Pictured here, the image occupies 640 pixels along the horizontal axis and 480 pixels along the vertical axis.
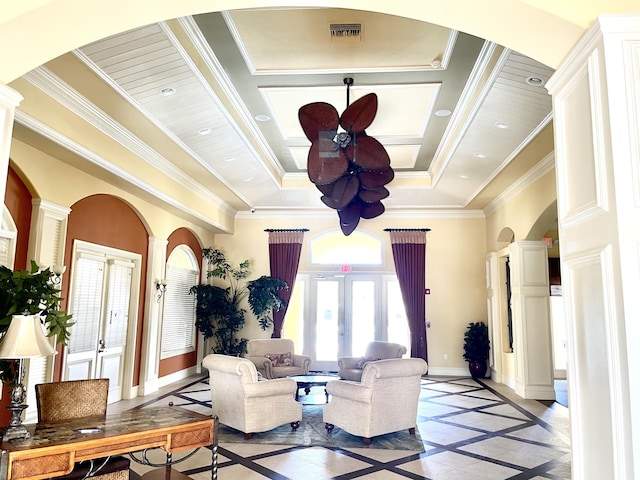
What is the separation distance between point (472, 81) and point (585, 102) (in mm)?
3347

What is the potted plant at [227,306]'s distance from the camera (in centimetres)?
930

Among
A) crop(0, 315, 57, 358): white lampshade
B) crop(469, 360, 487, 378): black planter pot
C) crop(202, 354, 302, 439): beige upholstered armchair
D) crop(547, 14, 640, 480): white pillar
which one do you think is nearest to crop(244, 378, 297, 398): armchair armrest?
crop(202, 354, 302, 439): beige upholstered armchair

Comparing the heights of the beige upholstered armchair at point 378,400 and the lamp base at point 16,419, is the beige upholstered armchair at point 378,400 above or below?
below

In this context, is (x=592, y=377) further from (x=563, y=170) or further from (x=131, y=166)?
(x=131, y=166)

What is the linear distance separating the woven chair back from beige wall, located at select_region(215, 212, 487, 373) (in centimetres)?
638

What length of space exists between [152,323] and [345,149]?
4.86 metres

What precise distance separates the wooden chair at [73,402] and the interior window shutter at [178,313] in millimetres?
4612

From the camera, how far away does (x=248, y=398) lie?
5020 mm

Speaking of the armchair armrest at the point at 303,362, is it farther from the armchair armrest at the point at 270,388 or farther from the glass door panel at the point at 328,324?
the armchair armrest at the point at 270,388

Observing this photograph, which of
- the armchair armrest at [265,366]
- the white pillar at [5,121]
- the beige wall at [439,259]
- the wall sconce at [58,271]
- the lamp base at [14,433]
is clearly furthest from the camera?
the beige wall at [439,259]

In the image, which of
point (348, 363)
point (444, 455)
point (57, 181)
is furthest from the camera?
point (348, 363)

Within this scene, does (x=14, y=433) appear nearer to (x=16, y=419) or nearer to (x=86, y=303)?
(x=16, y=419)

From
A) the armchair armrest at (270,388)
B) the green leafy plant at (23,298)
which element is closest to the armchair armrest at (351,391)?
the armchair armrest at (270,388)

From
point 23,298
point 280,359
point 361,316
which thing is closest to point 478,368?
point 361,316
